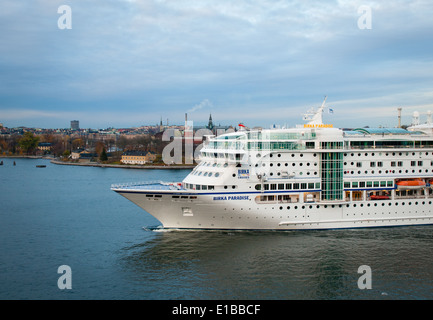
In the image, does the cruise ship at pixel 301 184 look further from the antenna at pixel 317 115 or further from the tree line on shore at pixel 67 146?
the tree line on shore at pixel 67 146

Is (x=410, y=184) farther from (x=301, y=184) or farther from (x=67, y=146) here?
(x=67, y=146)

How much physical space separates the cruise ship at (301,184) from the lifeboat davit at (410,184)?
47 millimetres

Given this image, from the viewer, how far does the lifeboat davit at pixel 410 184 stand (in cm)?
2081

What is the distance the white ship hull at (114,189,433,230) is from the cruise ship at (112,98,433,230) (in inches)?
1.9

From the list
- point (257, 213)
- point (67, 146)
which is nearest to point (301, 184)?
point (257, 213)

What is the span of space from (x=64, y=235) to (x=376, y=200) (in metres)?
16.0

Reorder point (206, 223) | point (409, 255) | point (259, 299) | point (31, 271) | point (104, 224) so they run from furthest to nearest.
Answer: point (104, 224) < point (206, 223) < point (409, 255) < point (31, 271) < point (259, 299)

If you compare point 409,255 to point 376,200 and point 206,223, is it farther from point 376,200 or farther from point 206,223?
point 206,223

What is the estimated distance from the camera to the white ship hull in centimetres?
1927

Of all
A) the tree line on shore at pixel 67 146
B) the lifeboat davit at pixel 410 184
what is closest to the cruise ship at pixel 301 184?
the lifeboat davit at pixel 410 184

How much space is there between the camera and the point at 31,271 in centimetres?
1558

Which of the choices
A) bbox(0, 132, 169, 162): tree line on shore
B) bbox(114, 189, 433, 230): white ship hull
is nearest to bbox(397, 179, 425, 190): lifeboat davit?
bbox(114, 189, 433, 230): white ship hull
